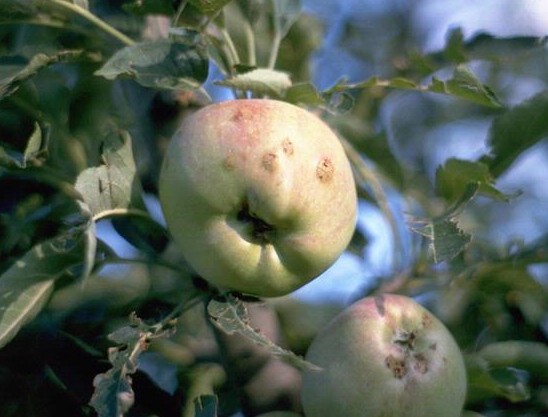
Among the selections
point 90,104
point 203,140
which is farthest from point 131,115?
point 203,140

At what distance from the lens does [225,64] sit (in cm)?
125

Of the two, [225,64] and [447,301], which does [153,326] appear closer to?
[225,64]

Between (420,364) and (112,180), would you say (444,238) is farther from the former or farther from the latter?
(112,180)

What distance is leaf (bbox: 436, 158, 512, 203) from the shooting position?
47.3 inches

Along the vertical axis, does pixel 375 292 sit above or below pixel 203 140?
below

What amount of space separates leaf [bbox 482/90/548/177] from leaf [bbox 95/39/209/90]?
433 mm

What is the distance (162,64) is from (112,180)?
0.47ft

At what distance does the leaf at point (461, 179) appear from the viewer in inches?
47.3

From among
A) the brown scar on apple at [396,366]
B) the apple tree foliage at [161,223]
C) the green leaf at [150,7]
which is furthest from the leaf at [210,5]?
the brown scar on apple at [396,366]

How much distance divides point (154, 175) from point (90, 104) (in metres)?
0.17

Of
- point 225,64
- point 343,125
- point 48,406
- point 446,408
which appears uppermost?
point 225,64

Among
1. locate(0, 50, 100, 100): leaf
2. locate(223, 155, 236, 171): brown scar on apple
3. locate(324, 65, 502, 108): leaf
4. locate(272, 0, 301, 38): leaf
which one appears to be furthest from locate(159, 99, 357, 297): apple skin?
locate(272, 0, 301, 38): leaf

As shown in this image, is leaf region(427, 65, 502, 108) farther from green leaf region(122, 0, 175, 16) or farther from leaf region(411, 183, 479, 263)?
green leaf region(122, 0, 175, 16)

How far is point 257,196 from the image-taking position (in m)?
1.03
